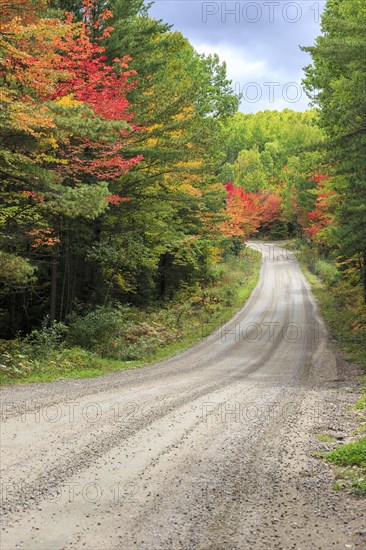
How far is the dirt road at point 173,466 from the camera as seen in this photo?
4996mm

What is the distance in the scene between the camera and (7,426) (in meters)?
8.07

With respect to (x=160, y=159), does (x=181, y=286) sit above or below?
below

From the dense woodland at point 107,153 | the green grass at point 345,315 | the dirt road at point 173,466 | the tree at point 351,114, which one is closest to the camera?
the dirt road at point 173,466

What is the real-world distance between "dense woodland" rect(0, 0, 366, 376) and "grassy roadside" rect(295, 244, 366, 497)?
12.9 ft

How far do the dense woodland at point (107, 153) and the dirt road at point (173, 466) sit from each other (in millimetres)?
5223

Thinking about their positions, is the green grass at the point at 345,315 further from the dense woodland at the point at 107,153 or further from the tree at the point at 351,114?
→ the dense woodland at the point at 107,153

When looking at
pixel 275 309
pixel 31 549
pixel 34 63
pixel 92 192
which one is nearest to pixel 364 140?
pixel 92 192

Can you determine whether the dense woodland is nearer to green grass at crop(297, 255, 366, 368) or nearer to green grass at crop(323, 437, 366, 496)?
green grass at crop(297, 255, 366, 368)

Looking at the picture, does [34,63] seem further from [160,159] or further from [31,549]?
[31,549]

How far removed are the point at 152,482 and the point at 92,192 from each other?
7817 mm

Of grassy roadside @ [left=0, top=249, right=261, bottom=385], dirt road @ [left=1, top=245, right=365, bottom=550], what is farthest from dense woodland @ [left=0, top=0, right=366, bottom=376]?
dirt road @ [left=1, top=245, right=365, bottom=550]

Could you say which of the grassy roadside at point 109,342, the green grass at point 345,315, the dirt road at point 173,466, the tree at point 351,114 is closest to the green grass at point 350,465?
the dirt road at point 173,466

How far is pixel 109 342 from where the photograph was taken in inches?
680

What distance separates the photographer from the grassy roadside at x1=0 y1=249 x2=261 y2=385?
13695 millimetres
